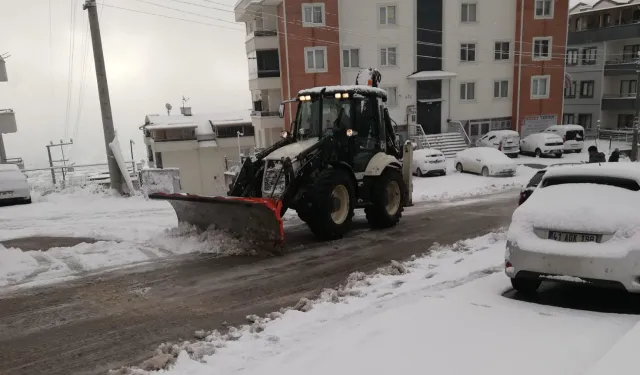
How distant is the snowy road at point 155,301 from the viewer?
15.5ft

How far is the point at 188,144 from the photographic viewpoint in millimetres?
37312

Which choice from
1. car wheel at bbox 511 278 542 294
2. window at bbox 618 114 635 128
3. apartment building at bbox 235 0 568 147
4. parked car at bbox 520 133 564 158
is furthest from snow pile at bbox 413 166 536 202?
window at bbox 618 114 635 128

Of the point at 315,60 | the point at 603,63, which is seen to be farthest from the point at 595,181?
the point at 603,63

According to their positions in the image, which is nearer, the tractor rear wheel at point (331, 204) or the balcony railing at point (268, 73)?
the tractor rear wheel at point (331, 204)

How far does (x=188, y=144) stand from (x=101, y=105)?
2320 cm

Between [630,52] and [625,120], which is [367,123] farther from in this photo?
[630,52]

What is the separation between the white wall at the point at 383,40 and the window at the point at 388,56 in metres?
0.24

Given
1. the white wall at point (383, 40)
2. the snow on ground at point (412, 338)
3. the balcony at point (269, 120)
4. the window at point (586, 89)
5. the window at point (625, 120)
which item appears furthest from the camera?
the window at point (586, 89)

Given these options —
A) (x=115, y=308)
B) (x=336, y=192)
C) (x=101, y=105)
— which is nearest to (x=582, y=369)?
(x=115, y=308)

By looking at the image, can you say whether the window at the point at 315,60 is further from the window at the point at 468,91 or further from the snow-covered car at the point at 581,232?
the snow-covered car at the point at 581,232

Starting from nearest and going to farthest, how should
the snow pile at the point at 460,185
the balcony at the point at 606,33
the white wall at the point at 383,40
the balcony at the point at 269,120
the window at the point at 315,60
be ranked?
the snow pile at the point at 460,185 < the window at the point at 315,60 < the white wall at the point at 383,40 < the balcony at the point at 269,120 < the balcony at the point at 606,33

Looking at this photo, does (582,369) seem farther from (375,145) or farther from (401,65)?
(401,65)

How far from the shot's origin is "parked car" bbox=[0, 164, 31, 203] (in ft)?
45.7

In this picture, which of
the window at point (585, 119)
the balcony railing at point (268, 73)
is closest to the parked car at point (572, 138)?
the window at point (585, 119)
